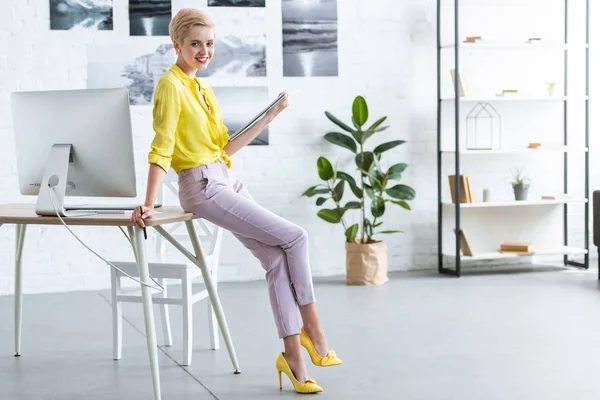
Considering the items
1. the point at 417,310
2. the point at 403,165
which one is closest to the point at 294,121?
the point at 403,165

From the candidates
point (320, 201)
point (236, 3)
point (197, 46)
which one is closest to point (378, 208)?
point (320, 201)

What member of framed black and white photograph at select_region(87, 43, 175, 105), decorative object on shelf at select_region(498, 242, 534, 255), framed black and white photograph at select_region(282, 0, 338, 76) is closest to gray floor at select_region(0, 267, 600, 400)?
decorative object on shelf at select_region(498, 242, 534, 255)

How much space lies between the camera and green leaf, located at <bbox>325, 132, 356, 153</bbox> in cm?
578

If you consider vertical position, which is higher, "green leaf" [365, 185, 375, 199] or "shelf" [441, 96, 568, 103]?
"shelf" [441, 96, 568, 103]

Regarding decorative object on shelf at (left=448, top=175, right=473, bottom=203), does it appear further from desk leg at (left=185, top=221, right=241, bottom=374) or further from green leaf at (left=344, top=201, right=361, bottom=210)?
desk leg at (left=185, top=221, right=241, bottom=374)

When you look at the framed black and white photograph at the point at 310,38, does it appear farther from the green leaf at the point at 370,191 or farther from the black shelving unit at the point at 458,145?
the green leaf at the point at 370,191

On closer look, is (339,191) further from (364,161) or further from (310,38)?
(310,38)

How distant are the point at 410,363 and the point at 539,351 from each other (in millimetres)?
577

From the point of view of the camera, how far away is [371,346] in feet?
13.0

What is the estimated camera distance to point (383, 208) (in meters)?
5.73

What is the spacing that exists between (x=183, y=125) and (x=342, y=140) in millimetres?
2625

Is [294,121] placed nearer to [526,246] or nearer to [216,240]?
[526,246]

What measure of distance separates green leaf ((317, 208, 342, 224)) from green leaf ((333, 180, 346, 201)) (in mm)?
82

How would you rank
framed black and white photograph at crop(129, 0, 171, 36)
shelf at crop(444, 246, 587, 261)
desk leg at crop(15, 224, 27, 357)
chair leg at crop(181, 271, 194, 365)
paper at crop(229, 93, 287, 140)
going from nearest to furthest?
paper at crop(229, 93, 287, 140)
chair leg at crop(181, 271, 194, 365)
desk leg at crop(15, 224, 27, 357)
framed black and white photograph at crop(129, 0, 171, 36)
shelf at crop(444, 246, 587, 261)
